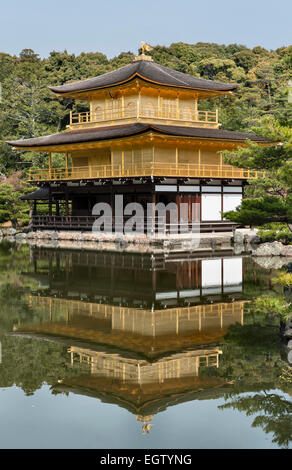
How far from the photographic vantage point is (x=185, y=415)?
812cm

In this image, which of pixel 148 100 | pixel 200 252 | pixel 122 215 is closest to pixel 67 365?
pixel 200 252

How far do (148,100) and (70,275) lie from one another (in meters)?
21.4

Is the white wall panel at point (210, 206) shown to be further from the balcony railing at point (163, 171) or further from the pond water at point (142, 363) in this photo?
the pond water at point (142, 363)

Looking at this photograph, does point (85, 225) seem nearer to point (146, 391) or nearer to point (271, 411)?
point (146, 391)

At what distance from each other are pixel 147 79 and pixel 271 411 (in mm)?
31398

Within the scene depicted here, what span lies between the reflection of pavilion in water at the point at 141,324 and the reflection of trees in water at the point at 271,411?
60 centimetres

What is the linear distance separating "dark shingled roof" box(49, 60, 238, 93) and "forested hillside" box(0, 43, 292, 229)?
6.29 meters

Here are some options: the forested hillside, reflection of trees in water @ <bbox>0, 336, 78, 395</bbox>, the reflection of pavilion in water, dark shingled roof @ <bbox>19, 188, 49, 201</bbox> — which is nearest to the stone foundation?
dark shingled roof @ <bbox>19, 188, 49, 201</bbox>

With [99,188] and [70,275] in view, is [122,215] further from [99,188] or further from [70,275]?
[70,275]

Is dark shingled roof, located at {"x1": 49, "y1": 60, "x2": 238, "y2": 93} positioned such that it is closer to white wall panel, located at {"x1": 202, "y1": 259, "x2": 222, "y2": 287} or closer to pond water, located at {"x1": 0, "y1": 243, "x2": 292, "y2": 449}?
white wall panel, located at {"x1": 202, "y1": 259, "x2": 222, "y2": 287}

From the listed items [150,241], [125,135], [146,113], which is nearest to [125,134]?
[125,135]

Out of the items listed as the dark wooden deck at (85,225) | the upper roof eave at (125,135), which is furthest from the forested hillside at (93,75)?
the upper roof eave at (125,135)

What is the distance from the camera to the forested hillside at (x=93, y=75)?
182ft

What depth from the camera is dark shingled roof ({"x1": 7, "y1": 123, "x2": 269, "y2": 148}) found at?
34719mm
